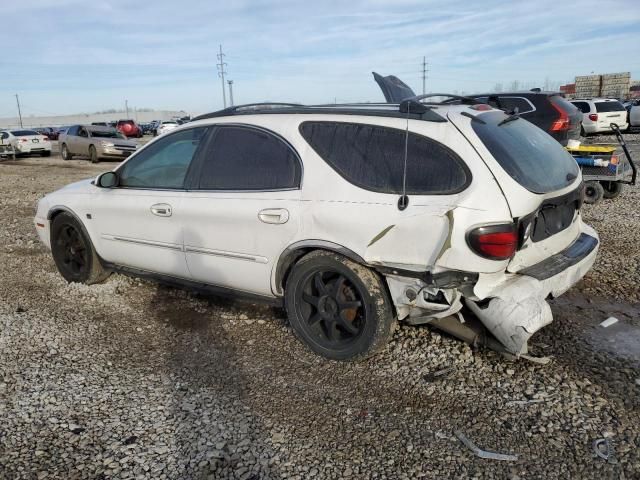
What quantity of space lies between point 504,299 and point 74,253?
165 inches

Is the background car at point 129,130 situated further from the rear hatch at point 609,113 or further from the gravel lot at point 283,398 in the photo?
the gravel lot at point 283,398

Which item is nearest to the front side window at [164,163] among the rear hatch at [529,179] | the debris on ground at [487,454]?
the rear hatch at [529,179]

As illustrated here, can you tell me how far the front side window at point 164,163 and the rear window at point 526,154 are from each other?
221cm

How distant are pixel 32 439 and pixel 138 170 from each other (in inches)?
97.0

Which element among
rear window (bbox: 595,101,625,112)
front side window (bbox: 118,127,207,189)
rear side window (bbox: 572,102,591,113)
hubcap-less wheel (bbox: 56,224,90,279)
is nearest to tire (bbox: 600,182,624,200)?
front side window (bbox: 118,127,207,189)

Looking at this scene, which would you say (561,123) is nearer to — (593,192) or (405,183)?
(593,192)

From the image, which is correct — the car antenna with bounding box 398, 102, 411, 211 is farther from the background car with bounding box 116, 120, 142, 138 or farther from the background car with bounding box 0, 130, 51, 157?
the background car with bounding box 116, 120, 142, 138

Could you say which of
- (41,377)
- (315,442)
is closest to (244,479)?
(315,442)

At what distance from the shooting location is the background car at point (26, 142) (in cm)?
2412

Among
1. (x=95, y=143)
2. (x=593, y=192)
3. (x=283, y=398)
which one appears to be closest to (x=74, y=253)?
(x=283, y=398)

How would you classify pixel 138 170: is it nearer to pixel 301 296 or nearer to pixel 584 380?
pixel 301 296

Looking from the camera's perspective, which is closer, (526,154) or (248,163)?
(526,154)

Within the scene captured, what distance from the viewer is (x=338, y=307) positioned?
364cm

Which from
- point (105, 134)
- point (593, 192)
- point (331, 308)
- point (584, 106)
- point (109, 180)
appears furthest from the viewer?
point (584, 106)
